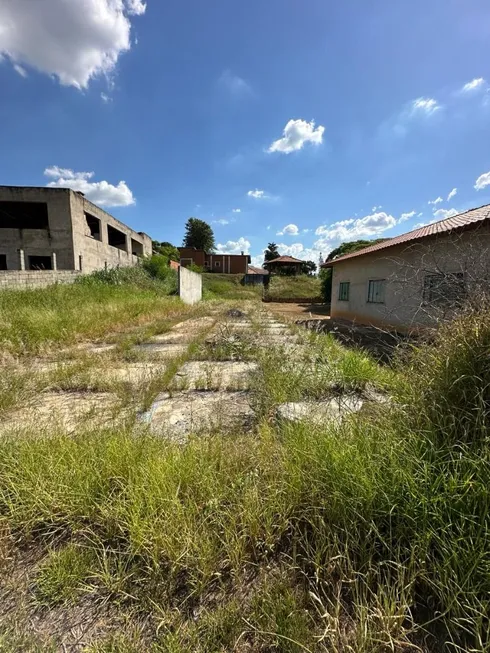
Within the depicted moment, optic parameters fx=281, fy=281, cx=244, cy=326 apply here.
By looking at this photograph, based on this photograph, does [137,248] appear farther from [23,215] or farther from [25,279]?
[25,279]

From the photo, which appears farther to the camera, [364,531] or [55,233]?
[55,233]

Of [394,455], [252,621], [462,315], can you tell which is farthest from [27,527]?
[462,315]

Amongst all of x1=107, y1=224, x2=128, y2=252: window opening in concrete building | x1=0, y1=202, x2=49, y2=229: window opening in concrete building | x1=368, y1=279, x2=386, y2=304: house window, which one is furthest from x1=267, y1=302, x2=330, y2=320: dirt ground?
x1=0, y1=202, x2=49, y2=229: window opening in concrete building

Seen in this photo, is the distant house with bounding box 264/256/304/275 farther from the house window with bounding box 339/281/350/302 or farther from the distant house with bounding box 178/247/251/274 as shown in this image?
the house window with bounding box 339/281/350/302

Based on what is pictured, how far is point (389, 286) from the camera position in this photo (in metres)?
8.79

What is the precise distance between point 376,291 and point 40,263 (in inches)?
675

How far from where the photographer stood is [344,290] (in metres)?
12.5

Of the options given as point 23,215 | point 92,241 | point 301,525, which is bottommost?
point 301,525

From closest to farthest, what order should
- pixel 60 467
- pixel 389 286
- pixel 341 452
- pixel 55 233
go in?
pixel 341 452
pixel 60 467
pixel 389 286
pixel 55 233

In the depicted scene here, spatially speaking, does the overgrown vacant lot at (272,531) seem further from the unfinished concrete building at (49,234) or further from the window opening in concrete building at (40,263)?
the window opening in concrete building at (40,263)

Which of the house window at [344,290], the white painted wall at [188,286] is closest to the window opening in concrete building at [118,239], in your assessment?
the white painted wall at [188,286]

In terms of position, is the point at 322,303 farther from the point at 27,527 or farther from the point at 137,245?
the point at 27,527

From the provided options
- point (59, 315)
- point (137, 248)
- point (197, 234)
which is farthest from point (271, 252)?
point (59, 315)

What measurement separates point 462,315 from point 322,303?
22770 mm
